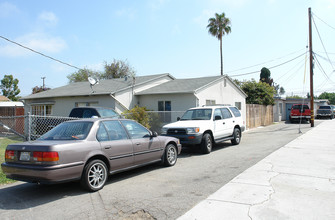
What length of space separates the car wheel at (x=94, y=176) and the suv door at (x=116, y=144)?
0.25 metres

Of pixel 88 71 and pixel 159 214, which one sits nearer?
pixel 159 214

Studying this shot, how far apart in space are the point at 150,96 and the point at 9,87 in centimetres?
4787

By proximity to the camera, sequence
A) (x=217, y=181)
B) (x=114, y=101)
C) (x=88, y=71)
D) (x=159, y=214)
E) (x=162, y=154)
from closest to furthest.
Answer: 1. (x=159, y=214)
2. (x=217, y=181)
3. (x=162, y=154)
4. (x=114, y=101)
5. (x=88, y=71)

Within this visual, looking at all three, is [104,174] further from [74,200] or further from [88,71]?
[88,71]

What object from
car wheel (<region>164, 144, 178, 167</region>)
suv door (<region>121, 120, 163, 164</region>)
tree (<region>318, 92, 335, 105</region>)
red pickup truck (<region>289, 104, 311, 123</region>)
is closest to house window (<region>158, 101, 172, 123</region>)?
car wheel (<region>164, 144, 178, 167</region>)

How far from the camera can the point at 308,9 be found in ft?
69.9

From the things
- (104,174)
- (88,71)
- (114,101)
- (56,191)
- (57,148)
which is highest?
(88,71)

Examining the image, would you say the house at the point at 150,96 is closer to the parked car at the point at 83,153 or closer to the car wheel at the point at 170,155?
the car wheel at the point at 170,155

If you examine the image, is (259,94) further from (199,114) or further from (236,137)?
(199,114)

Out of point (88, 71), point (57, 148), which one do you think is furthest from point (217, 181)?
point (88, 71)

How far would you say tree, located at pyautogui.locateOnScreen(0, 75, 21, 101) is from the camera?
173ft

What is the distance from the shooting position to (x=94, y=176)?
5.46 meters

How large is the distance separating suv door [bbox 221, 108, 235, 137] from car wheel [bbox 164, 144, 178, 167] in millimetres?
4125

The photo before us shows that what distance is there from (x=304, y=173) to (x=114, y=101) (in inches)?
448
